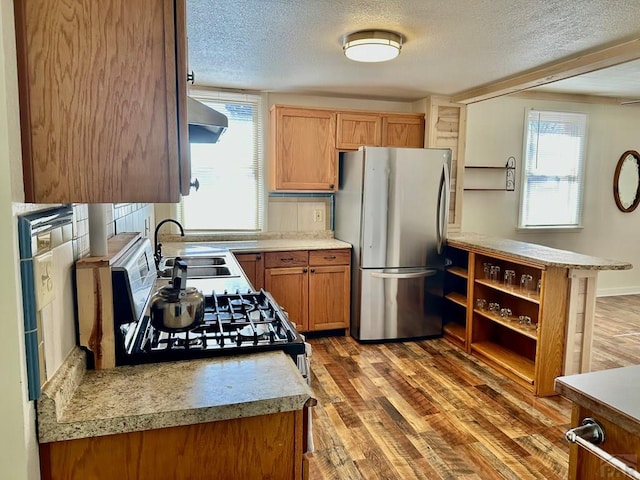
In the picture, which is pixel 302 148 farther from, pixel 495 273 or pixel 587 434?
pixel 587 434

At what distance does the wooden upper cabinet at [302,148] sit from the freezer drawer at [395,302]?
99 centimetres

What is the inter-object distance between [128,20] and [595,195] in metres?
5.89

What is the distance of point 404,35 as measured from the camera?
2.72 metres

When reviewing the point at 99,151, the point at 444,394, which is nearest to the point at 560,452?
the point at 444,394

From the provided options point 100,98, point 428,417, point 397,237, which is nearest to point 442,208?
point 397,237

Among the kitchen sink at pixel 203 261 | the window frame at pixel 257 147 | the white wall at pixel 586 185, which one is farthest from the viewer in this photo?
the white wall at pixel 586 185

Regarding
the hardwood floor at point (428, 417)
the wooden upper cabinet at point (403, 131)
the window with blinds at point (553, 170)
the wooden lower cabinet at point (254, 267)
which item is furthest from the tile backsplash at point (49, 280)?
the window with blinds at point (553, 170)

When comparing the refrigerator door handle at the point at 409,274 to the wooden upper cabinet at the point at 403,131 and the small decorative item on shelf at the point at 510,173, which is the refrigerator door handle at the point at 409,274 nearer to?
the wooden upper cabinet at the point at 403,131

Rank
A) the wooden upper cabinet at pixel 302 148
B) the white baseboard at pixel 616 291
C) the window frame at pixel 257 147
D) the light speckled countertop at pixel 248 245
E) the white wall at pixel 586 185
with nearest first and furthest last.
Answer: the light speckled countertop at pixel 248 245 → the wooden upper cabinet at pixel 302 148 → the window frame at pixel 257 147 → the white wall at pixel 586 185 → the white baseboard at pixel 616 291

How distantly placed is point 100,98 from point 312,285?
3.16 m

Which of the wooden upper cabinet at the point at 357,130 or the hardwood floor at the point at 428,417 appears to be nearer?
the hardwood floor at the point at 428,417

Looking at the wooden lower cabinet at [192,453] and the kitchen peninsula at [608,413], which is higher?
the kitchen peninsula at [608,413]

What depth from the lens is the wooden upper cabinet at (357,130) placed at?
426 centimetres

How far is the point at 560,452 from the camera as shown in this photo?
2371 millimetres
